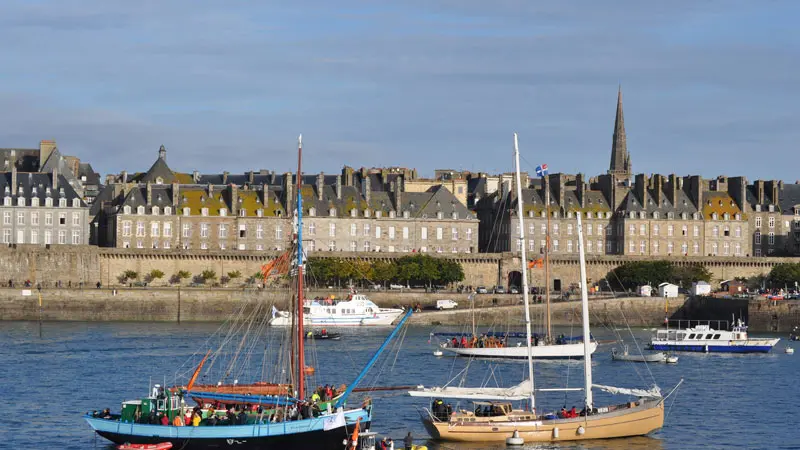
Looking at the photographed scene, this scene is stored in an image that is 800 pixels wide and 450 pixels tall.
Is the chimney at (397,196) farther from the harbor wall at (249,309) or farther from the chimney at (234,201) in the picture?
the harbor wall at (249,309)

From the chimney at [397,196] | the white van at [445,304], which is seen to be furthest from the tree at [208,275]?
the white van at [445,304]

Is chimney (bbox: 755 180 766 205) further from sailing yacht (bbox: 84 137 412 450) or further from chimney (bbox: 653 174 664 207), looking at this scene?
sailing yacht (bbox: 84 137 412 450)

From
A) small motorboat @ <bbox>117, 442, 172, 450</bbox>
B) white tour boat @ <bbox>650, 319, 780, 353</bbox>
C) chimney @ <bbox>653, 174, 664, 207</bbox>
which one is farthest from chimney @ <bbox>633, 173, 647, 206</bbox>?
small motorboat @ <bbox>117, 442, 172, 450</bbox>

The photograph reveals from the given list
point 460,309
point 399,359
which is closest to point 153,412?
point 399,359

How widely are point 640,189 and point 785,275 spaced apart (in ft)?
45.2

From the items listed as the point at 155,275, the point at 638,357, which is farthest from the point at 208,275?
the point at 638,357

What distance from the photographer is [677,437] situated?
4609 cm

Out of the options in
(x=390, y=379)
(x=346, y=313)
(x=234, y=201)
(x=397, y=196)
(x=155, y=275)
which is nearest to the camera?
(x=390, y=379)

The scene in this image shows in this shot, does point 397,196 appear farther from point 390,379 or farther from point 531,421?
point 531,421

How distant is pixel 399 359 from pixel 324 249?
139 ft

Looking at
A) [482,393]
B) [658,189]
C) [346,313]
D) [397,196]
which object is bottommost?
[482,393]

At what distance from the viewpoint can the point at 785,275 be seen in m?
110

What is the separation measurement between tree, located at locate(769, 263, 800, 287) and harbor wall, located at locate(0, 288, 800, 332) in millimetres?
15279

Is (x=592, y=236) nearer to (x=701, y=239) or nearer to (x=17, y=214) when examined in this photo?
(x=701, y=239)
